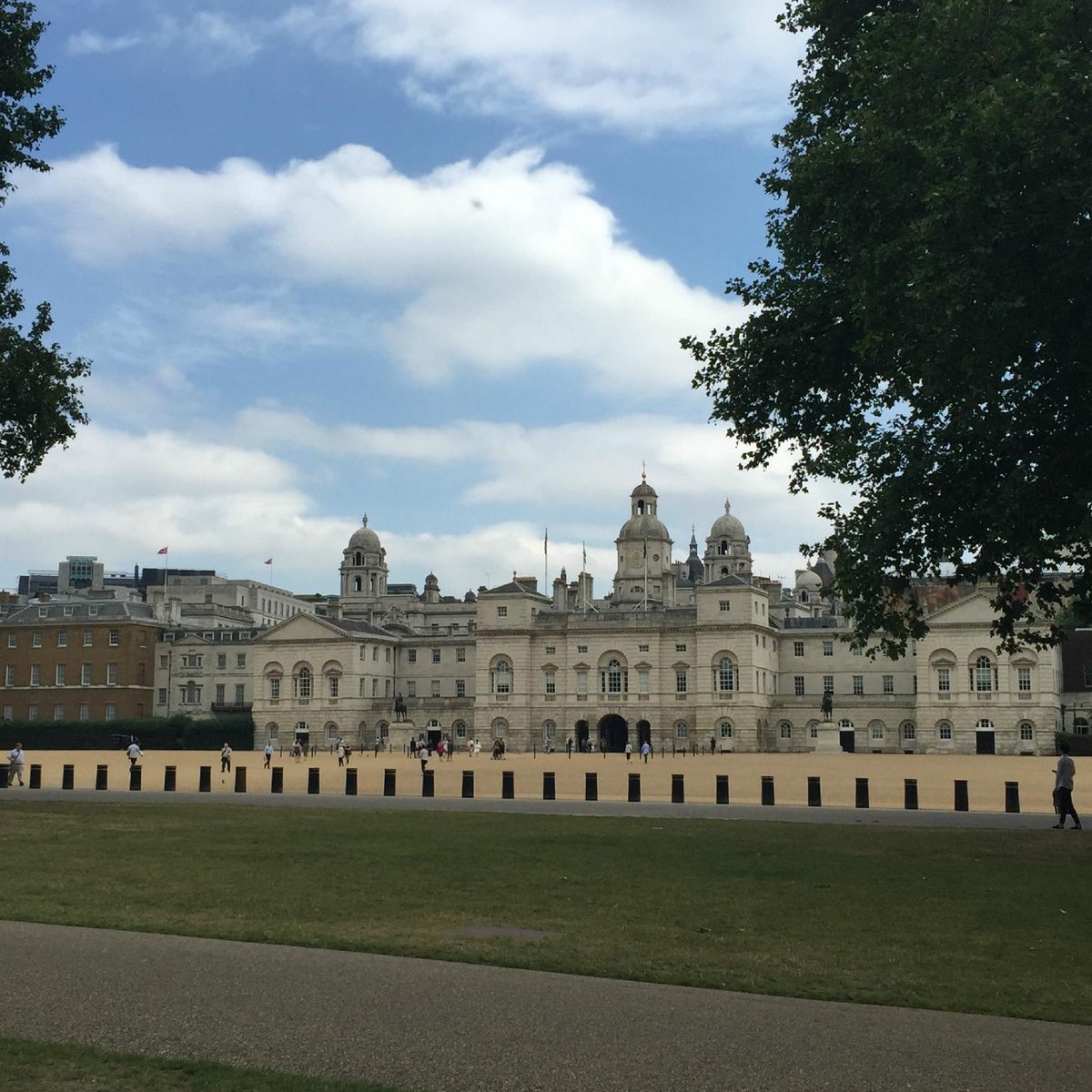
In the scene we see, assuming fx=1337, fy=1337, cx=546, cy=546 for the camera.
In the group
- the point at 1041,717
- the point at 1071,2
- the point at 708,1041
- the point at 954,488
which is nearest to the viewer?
the point at 708,1041

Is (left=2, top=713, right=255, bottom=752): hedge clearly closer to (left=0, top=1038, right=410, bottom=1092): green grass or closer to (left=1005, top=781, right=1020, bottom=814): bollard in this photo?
(left=1005, top=781, right=1020, bottom=814): bollard

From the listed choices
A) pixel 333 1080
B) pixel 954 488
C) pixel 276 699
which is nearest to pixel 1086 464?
pixel 954 488

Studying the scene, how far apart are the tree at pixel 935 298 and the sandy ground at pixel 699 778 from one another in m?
11.7

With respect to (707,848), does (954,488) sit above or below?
above

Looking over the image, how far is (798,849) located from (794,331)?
9.46m

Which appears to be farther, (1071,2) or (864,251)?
(864,251)

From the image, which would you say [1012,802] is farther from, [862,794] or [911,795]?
[862,794]

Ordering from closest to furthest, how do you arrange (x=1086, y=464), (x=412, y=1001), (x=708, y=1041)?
(x=708, y=1041), (x=412, y=1001), (x=1086, y=464)

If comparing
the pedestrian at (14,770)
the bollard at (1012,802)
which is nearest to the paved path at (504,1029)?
the bollard at (1012,802)

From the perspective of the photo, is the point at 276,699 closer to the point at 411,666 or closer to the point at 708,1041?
the point at 411,666

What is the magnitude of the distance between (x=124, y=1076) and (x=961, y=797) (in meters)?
26.7

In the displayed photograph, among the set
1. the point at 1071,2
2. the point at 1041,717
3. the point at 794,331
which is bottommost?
the point at 1041,717

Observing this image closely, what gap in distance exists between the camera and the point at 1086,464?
67.9ft

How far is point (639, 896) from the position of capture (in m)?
15.7
